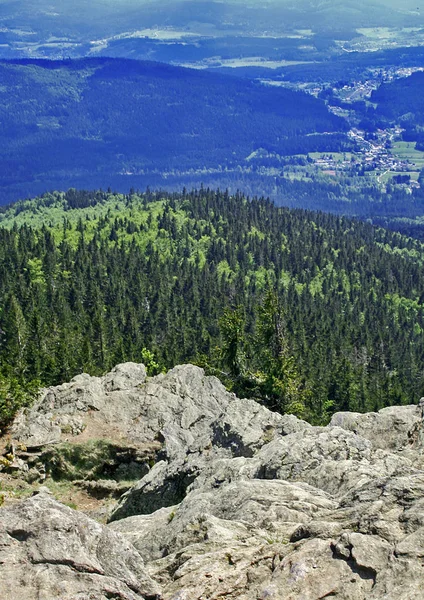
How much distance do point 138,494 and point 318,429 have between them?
422 inches

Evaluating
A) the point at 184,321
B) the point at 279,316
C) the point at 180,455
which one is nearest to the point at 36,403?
the point at 180,455

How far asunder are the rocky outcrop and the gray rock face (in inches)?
4.5

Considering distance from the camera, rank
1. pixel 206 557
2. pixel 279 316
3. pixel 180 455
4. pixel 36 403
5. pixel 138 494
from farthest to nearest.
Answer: pixel 279 316 → pixel 36 403 → pixel 180 455 → pixel 138 494 → pixel 206 557

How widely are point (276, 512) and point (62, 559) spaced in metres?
8.41

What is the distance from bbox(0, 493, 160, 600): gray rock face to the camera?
2033cm

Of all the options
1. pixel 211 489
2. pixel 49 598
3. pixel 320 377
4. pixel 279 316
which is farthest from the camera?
pixel 320 377

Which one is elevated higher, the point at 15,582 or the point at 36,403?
the point at 15,582

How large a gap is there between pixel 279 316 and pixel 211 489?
166ft

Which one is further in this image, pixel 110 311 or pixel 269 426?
pixel 110 311

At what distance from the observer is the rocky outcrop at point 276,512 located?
20.7 metres

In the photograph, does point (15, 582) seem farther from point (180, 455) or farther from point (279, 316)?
point (279, 316)

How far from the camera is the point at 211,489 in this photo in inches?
1321

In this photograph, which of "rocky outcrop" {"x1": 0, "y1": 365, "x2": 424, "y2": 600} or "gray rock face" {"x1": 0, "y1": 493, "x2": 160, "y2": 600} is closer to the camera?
"gray rock face" {"x1": 0, "y1": 493, "x2": 160, "y2": 600}

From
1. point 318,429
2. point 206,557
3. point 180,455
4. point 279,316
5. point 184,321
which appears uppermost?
point 206,557
